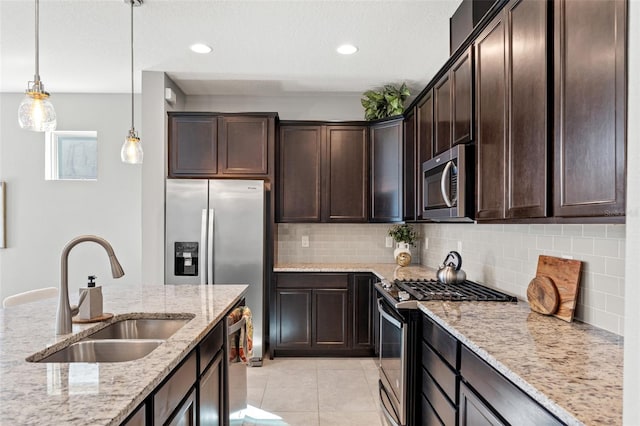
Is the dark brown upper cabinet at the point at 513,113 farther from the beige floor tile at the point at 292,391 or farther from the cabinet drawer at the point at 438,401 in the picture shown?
the beige floor tile at the point at 292,391

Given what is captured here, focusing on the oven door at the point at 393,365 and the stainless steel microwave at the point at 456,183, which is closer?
the stainless steel microwave at the point at 456,183

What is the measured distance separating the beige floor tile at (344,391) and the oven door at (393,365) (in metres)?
0.20

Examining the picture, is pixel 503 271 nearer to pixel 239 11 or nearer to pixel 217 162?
pixel 239 11

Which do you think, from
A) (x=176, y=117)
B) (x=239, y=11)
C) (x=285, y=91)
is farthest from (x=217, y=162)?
(x=239, y=11)

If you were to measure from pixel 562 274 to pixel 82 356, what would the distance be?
2.10 m

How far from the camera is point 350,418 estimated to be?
2758mm

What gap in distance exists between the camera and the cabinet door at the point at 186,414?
140cm

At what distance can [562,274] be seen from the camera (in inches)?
74.3

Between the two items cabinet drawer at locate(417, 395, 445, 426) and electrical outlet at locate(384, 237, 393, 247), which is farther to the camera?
electrical outlet at locate(384, 237, 393, 247)

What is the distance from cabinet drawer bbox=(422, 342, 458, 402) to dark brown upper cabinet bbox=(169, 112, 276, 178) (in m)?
2.41

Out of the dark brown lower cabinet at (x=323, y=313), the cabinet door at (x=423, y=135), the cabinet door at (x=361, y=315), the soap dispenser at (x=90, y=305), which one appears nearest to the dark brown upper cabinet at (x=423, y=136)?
the cabinet door at (x=423, y=135)

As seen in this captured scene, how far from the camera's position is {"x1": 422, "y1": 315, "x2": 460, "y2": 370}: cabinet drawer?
5.72 ft

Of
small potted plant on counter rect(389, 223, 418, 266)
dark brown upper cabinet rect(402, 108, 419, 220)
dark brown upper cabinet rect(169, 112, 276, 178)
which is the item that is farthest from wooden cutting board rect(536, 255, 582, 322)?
dark brown upper cabinet rect(169, 112, 276, 178)

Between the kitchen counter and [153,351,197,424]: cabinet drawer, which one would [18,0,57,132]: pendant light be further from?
[153,351,197,424]: cabinet drawer
